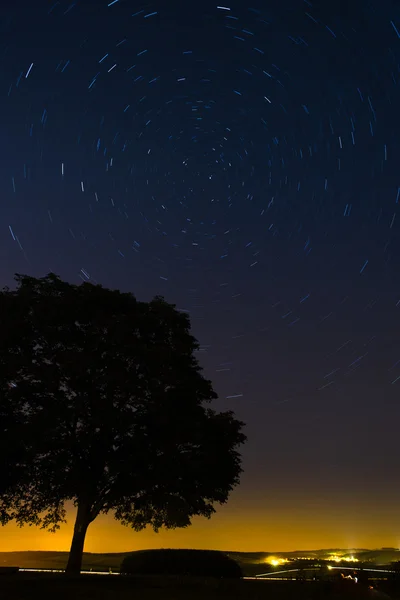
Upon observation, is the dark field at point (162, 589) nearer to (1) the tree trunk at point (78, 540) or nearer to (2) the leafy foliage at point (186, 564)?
(1) the tree trunk at point (78, 540)

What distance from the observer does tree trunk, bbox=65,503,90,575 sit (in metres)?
24.8

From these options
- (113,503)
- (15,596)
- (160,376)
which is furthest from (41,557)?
(15,596)

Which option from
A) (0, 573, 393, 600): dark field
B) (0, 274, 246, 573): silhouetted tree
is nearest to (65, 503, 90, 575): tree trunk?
(0, 274, 246, 573): silhouetted tree

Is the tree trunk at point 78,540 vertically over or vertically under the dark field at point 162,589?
over

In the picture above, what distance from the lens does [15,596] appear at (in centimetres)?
1688

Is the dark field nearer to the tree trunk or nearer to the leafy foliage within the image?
the tree trunk

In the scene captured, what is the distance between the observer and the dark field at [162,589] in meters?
17.4

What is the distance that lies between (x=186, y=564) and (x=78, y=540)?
5.30 m

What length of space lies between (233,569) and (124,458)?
7.74 metres

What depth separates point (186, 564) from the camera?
84.5 feet

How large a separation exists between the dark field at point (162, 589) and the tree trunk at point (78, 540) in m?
3.42

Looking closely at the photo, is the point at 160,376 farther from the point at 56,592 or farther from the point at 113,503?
the point at 56,592

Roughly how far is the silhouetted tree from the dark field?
15.2 feet

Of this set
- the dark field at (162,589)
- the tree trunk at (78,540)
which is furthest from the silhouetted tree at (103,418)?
the dark field at (162,589)
